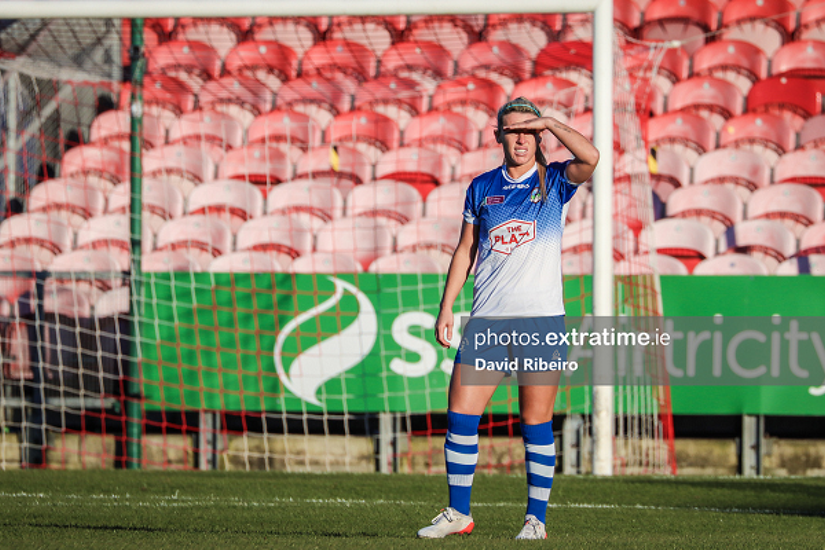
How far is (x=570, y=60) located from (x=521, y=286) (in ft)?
20.4

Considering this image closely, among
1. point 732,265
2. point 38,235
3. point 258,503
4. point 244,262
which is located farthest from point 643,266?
point 38,235

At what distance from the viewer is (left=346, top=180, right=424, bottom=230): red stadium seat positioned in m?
8.23

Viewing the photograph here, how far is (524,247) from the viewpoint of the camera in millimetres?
A: 2727

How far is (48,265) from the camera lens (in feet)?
24.9

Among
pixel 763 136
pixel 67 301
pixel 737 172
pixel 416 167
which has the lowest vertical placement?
pixel 67 301

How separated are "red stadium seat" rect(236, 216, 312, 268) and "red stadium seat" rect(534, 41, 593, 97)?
2.80 m

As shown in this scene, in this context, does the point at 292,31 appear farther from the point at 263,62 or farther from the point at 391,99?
the point at 391,99

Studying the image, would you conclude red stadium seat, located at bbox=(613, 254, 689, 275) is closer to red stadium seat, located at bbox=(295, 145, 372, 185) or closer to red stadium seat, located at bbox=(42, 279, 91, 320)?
red stadium seat, located at bbox=(295, 145, 372, 185)

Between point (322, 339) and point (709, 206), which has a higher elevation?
point (709, 206)

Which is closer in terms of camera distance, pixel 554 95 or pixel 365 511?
pixel 365 511

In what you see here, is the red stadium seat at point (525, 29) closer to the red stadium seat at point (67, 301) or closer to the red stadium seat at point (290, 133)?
the red stadium seat at point (290, 133)

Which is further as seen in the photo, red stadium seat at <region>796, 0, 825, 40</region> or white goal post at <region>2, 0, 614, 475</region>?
red stadium seat at <region>796, 0, 825, 40</region>

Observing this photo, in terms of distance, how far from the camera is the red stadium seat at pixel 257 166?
8.74 metres

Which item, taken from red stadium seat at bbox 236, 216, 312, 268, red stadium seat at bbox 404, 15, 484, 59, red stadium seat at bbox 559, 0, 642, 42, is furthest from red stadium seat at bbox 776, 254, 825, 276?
red stadium seat at bbox 404, 15, 484, 59
